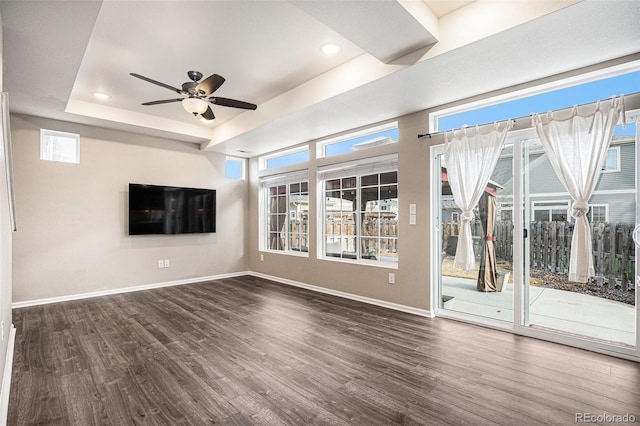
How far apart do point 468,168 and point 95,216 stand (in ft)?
18.4

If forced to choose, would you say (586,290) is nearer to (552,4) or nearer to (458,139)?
(458,139)

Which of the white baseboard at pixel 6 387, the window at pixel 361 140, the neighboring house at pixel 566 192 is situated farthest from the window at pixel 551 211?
the white baseboard at pixel 6 387

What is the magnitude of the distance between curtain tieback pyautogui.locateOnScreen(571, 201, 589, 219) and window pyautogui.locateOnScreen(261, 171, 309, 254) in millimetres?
3907

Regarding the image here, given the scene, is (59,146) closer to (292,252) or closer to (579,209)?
(292,252)

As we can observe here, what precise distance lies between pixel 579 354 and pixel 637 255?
1008 millimetres

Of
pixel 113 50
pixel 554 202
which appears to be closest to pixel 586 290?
pixel 554 202

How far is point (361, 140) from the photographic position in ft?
16.3

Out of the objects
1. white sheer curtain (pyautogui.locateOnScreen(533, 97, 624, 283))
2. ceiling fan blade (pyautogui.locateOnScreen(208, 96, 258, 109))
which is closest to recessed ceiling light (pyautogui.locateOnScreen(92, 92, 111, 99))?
ceiling fan blade (pyautogui.locateOnScreen(208, 96, 258, 109))

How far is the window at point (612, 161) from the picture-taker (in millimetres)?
2801

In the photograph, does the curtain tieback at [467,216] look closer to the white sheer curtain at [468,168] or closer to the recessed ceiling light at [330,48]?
the white sheer curtain at [468,168]

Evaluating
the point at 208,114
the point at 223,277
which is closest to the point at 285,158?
the point at 208,114

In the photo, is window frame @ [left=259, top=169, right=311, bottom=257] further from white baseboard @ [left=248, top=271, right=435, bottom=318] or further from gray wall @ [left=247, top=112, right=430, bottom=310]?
gray wall @ [left=247, top=112, right=430, bottom=310]

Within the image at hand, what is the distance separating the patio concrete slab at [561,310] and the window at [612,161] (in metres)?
1.21

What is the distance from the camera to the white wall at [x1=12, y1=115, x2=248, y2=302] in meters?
4.50
